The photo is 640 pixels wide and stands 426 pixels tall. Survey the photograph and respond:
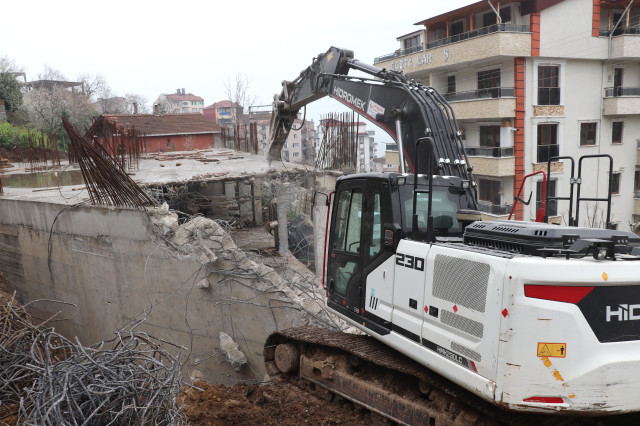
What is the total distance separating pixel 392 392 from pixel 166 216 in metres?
6.77

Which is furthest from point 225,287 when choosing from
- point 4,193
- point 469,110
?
point 469,110

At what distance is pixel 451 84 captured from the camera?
26062mm

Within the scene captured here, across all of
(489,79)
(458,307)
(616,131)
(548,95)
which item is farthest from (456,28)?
(458,307)

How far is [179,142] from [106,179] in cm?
2366

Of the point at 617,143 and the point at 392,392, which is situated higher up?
the point at 617,143

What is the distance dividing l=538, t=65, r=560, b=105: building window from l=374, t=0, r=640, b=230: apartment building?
0.05 meters

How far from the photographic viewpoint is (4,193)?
1653 centimetres

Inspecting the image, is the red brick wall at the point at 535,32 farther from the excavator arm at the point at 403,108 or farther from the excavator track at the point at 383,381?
the excavator track at the point at 383,381

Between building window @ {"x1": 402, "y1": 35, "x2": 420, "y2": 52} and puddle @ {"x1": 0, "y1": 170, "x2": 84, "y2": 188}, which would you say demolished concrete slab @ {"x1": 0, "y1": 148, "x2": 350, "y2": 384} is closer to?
puddle @ {"x1": 0, "y1": 170, "x2": 84, "y2": 188}

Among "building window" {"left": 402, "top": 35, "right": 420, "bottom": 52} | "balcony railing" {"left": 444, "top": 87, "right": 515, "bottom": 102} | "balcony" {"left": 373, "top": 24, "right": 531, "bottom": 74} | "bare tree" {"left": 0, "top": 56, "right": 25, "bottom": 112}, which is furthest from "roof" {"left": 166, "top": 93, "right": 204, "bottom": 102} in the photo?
"balcony railing" {"left": 444, "top": 87, "right": 515, "bottom": 102}

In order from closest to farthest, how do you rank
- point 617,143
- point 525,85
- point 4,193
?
point 4,193 < point 525,85 < point 617,143

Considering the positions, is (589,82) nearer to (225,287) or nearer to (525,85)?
(525,85)

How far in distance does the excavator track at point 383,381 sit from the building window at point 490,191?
19306 mm

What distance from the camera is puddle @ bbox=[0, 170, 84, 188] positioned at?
60.3 ft
